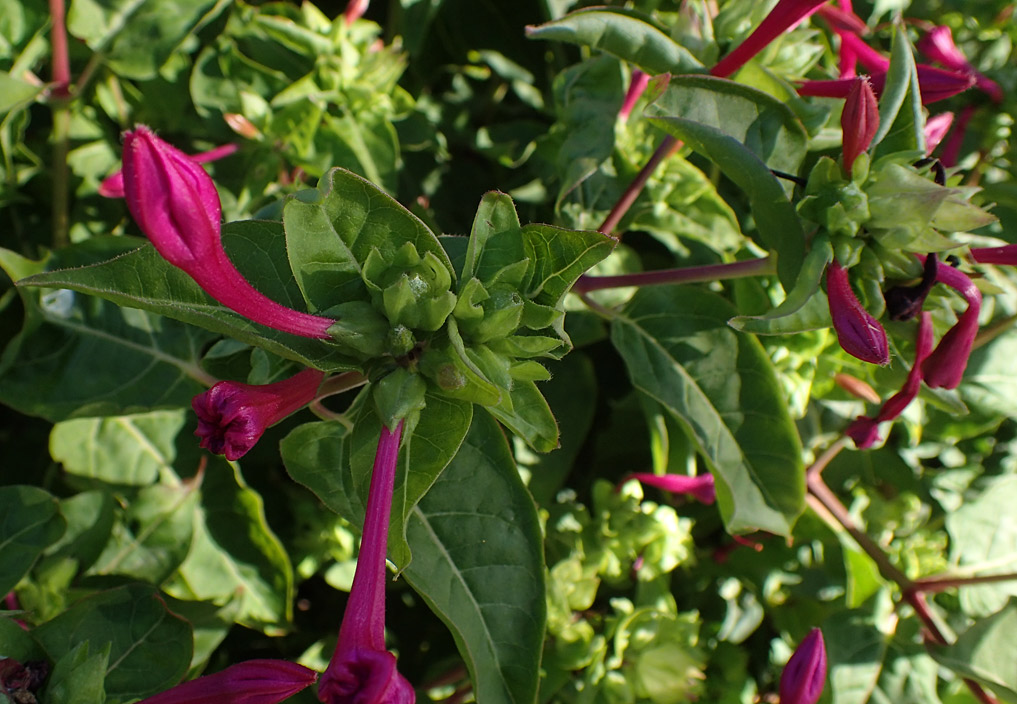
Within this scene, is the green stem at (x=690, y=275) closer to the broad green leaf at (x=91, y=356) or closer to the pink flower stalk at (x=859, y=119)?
the pink flower stalk at (x=859, y=119)

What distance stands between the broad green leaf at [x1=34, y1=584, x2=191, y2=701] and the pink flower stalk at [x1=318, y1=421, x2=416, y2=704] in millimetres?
370

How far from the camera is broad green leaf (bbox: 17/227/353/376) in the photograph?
642mm

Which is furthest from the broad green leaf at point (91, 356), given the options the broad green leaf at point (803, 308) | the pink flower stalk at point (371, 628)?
the broad green leaf at point (803, 308)

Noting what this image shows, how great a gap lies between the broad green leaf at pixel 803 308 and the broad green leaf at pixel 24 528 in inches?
32.5

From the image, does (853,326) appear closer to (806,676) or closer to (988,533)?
(806,676)

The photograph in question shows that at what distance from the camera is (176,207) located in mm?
583

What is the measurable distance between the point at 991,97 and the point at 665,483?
97cm

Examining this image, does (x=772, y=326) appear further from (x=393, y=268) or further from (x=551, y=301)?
(x=393, y=268)

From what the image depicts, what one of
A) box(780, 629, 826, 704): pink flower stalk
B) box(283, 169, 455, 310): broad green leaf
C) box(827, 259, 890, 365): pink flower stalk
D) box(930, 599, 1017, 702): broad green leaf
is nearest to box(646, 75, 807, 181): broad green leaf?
box(827, 259, 890, 365): pink flower stalk

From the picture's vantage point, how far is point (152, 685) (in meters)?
0.90

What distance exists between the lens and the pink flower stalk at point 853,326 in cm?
75

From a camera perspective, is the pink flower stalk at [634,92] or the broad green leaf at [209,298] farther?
the pink flower stalk at [634,92]

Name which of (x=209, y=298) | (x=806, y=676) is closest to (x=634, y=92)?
(x=209, y=298)

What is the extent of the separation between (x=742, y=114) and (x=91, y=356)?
0.87 m
